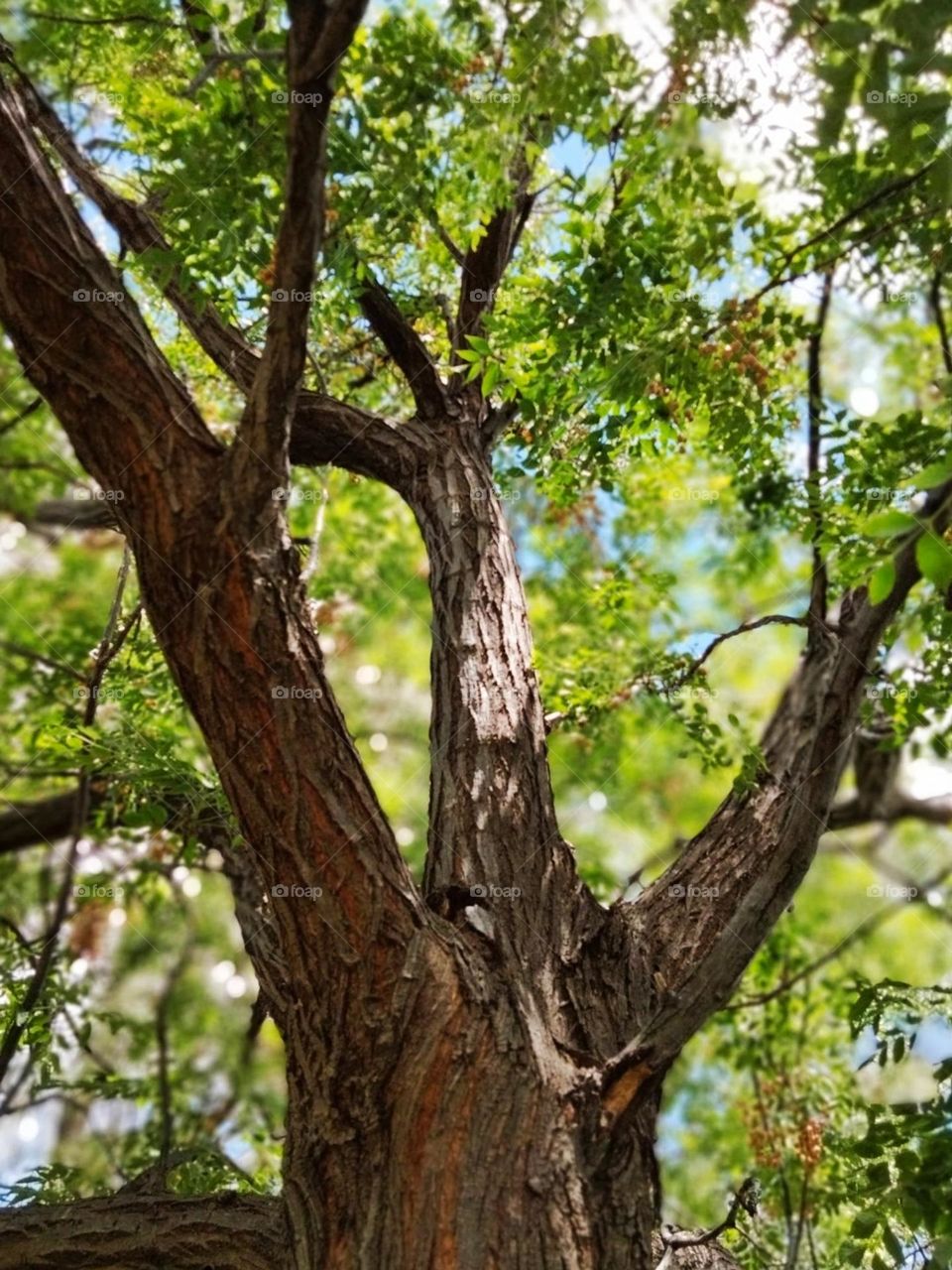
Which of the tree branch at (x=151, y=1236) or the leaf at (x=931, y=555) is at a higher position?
the leaf at (x=931, y=555)

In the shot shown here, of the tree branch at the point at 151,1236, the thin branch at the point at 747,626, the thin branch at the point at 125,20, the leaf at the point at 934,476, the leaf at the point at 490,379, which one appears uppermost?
the thin branch at the point at 125,20

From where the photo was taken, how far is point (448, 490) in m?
3.86

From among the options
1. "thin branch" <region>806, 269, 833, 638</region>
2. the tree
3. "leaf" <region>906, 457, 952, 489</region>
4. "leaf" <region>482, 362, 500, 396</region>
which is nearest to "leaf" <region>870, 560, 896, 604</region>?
the tree

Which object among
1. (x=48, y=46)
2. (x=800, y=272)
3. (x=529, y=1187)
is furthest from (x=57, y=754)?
(x=800, y=272)

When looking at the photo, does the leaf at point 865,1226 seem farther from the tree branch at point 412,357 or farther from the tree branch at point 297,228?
the tree branch at point 412,357

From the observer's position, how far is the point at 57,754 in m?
4.12

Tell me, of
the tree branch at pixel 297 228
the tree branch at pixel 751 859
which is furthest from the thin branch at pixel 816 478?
the tree branch at pixel 297 228

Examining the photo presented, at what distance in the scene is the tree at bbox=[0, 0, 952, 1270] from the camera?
2.84 metres

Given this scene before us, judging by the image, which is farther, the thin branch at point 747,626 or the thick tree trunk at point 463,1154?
the thin branch at point 747,626

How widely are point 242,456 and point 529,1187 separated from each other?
177cm

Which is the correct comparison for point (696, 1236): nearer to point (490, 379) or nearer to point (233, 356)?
point (490, 379)

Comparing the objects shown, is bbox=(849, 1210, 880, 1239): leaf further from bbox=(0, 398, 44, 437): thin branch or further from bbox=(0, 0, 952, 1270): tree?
bbox=(0, 398, 44, 437): thin branch

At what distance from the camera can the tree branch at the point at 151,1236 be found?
9.91ft

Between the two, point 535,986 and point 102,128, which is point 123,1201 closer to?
point 535,986
